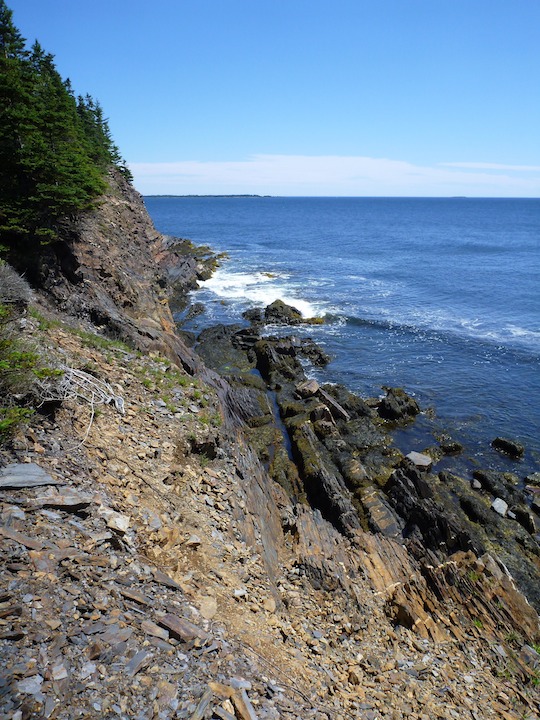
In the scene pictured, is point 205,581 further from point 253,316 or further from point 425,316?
point 425,316

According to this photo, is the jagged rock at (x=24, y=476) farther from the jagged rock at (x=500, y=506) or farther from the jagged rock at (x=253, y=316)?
the jagged rock at (x=253, y=316)

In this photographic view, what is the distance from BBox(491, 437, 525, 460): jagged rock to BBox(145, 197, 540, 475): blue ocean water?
1.62ft

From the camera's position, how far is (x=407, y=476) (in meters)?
21.9

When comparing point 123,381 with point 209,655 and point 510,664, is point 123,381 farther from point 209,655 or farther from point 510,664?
point 510,664

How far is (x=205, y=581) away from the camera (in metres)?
9.39

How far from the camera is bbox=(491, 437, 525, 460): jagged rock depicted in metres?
25.5

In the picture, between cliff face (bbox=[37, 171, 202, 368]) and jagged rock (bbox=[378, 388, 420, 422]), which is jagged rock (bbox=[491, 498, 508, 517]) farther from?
cliff face (bbox=[37, 171, 202, 368])

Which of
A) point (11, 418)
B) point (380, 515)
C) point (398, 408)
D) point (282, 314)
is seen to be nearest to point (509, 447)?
point (398, 408)

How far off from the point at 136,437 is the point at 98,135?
150 ft

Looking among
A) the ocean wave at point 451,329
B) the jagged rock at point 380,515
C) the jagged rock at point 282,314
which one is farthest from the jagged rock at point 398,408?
the jagged rock at point 282,314

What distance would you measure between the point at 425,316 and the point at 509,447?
28236 mm

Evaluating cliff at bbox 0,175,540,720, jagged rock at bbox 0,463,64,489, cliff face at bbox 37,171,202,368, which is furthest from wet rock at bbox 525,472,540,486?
jagged rock at bbox 0,463,64,489

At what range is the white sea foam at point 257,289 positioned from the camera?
2130 inches

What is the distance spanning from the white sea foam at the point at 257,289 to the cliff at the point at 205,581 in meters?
34.3
